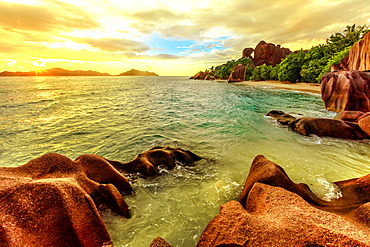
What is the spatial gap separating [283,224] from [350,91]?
1994cm

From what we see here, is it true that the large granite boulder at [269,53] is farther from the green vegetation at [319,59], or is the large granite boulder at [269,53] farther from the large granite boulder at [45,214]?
the large granite boulder at [45,214]

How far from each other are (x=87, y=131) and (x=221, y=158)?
1049 cm

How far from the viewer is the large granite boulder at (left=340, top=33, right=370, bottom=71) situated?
2055 centimetres

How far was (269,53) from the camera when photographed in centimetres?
10662

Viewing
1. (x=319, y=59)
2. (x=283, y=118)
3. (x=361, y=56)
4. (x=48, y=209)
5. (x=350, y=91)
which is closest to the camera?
(x=48, y=209)

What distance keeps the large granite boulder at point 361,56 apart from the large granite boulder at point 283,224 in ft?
86.3

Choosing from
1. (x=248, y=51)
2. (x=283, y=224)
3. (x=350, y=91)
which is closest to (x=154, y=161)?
(x=283, y=224)

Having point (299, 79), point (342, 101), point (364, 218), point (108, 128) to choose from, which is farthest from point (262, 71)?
point (364, 218)

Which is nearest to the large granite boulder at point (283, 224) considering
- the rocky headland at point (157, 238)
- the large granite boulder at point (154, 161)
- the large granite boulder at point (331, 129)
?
the rocky headland at point (157, 238)

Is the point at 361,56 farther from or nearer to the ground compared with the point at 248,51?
nearer to the ground

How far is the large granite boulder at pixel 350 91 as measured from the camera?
51.8 feet

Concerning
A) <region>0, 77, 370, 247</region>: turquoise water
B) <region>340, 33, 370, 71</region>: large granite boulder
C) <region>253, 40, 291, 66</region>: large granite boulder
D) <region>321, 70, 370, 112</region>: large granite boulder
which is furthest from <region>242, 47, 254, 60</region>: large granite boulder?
<region>0, 77, 370, 247</region>: turquoise water

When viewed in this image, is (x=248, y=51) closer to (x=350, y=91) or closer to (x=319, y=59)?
(x=319, y=59)

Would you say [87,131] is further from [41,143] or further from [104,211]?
[104,211]
